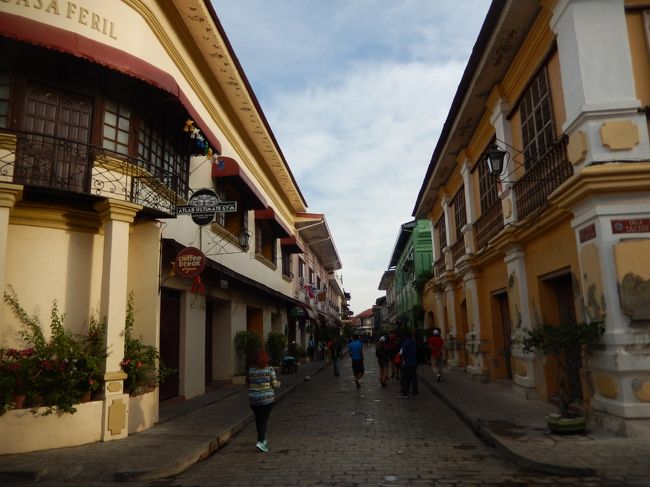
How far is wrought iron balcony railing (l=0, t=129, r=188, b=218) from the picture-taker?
747 centimetres

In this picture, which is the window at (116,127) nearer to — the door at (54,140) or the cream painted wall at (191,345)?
the door at (54,140)

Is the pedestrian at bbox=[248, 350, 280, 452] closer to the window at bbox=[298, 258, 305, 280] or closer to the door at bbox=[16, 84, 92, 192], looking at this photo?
the door at bbox=[16, 84, 92, 192]

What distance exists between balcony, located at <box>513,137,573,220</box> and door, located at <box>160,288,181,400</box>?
299 inches

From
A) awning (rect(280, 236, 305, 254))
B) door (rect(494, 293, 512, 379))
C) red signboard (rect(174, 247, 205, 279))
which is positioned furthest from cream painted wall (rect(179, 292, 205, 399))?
awning (rect(280, 236, 305, 254))

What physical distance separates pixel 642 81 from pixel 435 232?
48.9ft

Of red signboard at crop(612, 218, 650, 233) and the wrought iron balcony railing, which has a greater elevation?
the wrought iron balcony railing

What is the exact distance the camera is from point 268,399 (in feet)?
24.0

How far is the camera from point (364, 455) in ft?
22.2

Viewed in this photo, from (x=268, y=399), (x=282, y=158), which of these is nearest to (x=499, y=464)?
(x=268, y=399)

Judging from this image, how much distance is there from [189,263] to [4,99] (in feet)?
13.0

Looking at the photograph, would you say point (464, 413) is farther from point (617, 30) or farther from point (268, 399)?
point (617, 30)

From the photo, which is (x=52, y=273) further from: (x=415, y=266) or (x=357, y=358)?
(x=415, y=266)

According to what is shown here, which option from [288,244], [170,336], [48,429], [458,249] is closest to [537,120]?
[458,249]

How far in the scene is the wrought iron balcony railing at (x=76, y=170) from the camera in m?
7.47
